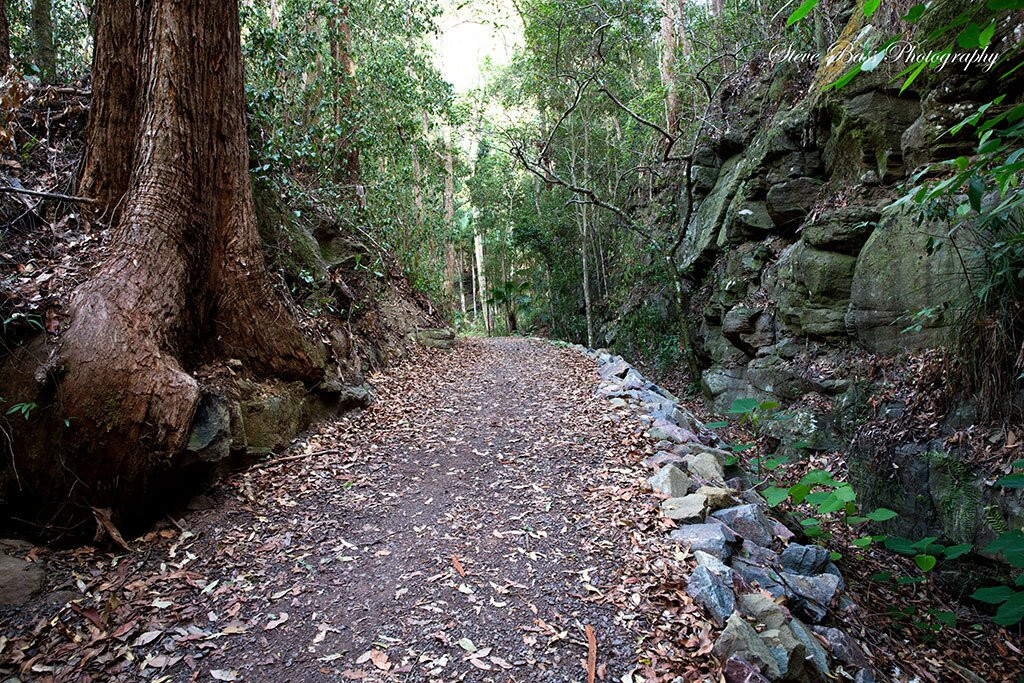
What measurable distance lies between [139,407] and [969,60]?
27.2 feet

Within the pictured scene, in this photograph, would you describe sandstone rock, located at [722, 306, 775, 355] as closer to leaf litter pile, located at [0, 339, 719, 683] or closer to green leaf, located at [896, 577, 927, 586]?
green leaf, located at [896, 577, 927, 586]

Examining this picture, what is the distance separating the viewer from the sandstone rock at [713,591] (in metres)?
2.69

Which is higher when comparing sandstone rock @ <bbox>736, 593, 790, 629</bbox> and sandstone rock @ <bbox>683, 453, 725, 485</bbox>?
sandstone rock @ <bbox>683, 453, 725, 485</bbox>

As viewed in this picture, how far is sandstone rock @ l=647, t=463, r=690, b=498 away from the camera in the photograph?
12.5ft

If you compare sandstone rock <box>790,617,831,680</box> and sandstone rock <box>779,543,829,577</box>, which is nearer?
sandstone rock <box>790,617,831,680</box>

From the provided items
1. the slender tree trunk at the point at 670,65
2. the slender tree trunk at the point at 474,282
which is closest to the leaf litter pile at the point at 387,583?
the slender tree trunk at the point at 670,65

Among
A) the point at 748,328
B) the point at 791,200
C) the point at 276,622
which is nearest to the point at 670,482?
the point at 276,622

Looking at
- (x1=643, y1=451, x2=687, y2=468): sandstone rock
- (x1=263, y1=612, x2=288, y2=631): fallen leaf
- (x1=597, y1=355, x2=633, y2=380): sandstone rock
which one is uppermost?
(x1=597, y1=355, x2=633, y2=380): sandstone rock

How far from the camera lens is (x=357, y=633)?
2576 mm

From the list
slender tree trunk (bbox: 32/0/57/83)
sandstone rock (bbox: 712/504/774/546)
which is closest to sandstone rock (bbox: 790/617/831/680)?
sandstone rock (bbox: 712/504/774/546)

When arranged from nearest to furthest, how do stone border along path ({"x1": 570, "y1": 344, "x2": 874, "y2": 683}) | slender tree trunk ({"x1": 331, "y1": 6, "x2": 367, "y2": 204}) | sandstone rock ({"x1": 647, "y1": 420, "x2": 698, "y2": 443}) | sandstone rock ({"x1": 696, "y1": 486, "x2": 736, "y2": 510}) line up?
stone border along path ({"x1": 570, "y1": 344, "x2": 874, "y2": 683})
sandstone rock ({"x1": 696, "y1": 486, "x2": 736, "y2": 510})
sandstone rock ({"x1": 647, "y1": 420, "x2": 698, "y2": 443})
slender tree trunk ({"x1": 331, "y1": 6, "x2": 367, "y2": 204})

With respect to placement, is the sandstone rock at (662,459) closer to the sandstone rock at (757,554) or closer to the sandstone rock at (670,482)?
the sandstone rock at (670,482)

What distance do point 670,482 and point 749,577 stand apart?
86cm

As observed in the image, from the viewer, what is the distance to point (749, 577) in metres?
3.19
